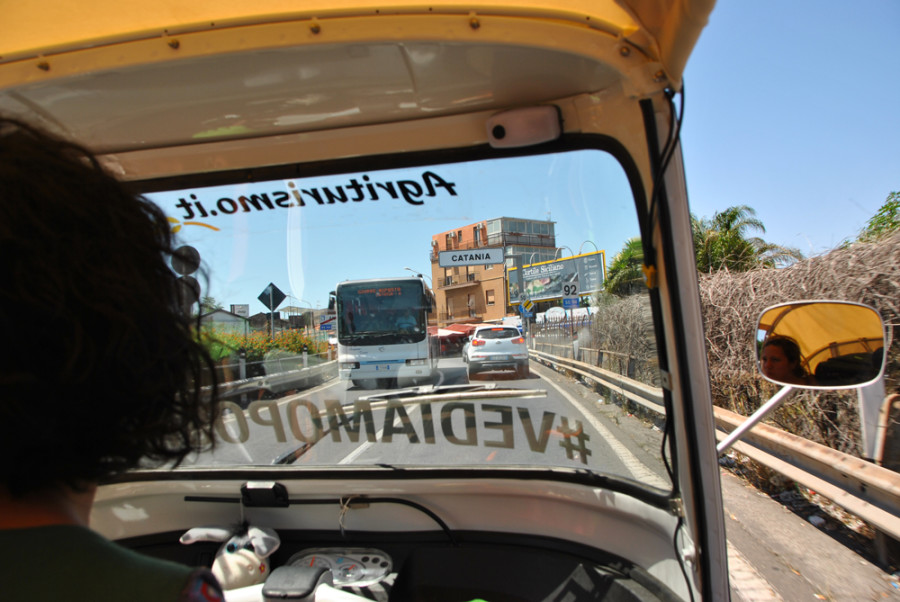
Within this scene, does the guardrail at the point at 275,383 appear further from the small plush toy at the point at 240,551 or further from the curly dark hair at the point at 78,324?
the curly dark hair at the point at 78,324

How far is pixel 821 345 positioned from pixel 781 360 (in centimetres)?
12

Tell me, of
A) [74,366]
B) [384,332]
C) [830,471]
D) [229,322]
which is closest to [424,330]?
[384,332]

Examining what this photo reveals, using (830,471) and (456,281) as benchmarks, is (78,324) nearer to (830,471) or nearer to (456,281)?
(456,281)

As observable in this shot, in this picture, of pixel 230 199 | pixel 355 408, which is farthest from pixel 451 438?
pixel 230 199

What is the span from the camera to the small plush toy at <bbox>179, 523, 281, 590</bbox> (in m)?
1.94

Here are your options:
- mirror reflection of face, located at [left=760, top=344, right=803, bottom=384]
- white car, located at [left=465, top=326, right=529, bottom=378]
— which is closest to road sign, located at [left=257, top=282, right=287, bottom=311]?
white car, located at [left=465, top=326, right=529, bottom=378]

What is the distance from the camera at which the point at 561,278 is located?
1.81 metres

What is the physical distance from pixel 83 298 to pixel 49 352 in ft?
0.26

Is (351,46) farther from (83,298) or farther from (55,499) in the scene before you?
(55,499)

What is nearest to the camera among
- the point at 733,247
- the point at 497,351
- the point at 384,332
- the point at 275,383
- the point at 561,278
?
the point at 561,278

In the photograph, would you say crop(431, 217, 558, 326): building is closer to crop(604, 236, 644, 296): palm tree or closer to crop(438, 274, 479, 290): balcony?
crop(438, 274, 479, 290): balcony

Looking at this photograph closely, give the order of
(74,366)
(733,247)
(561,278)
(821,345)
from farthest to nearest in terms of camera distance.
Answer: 1. (733,247)
2. (561,278)
3. (821,345)
4. (74,366)

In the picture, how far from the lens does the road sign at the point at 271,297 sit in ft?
6.91

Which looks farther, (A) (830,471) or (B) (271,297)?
(A) (830,471)
